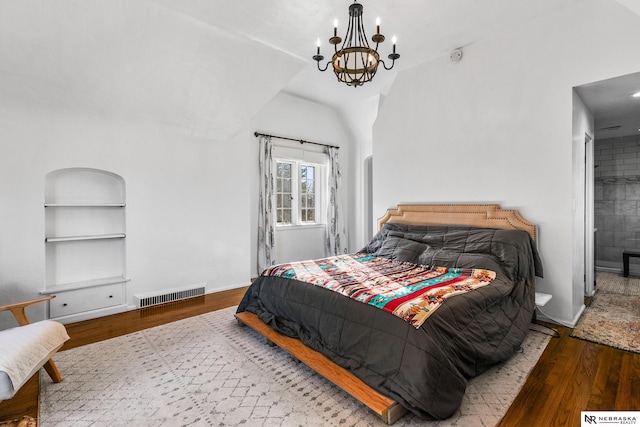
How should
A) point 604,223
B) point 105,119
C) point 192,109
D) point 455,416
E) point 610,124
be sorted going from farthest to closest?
point 604,223, point 610,124, point 192,109, point 105,119, point 455,416

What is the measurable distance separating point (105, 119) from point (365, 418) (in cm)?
385

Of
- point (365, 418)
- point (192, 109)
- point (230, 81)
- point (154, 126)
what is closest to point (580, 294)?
point (365, 418)

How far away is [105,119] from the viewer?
11.6 feet

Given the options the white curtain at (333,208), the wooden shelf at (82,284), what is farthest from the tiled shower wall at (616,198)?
the wooden shelf at (82,284)

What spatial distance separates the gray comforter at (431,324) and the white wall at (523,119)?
1.26 feet

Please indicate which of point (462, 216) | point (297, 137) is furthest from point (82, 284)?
point (462, 216)

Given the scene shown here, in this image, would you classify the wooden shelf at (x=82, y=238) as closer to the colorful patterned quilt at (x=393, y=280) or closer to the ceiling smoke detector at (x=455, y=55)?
the colorful patterned quilt at (x=393, y=280)

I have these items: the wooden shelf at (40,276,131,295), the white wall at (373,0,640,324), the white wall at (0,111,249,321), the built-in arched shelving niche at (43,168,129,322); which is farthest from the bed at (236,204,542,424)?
the built-in arched shelving niche at (43,168,129,322)

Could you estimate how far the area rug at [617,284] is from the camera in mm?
4055

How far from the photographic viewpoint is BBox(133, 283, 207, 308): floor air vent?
3756 millimetres

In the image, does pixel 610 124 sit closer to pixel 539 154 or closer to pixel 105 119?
pixel 539 154

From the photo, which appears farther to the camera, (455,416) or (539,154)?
(539,154)

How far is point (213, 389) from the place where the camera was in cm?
210

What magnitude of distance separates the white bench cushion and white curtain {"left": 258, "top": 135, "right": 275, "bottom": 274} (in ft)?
10.0
